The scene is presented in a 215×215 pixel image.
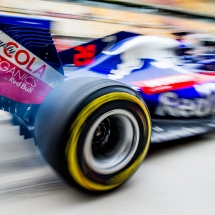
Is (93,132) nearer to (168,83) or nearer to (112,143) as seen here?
(112,143)

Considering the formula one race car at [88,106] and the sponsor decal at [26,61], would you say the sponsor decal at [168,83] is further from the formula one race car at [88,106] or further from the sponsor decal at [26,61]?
the sponsor decal at [26,61]

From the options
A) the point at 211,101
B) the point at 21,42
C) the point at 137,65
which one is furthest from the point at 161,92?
the point at 21,42

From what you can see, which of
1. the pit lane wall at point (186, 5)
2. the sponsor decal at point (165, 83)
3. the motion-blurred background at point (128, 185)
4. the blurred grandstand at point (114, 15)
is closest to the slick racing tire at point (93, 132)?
the motion-blurred background at point (128, 185)

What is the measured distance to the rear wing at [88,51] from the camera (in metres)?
2.19

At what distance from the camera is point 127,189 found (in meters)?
1.49

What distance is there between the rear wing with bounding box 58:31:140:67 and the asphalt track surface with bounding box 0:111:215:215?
712 mm

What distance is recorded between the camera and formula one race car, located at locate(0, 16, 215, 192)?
1.25 m

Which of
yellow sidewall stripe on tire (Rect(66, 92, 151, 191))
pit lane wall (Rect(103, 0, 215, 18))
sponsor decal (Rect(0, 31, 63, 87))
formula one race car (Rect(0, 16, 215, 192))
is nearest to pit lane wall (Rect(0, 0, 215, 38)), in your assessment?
pit lane wall (Rect(103, 0, 215, 18))

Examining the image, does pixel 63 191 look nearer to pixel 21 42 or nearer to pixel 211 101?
pixel 21 42

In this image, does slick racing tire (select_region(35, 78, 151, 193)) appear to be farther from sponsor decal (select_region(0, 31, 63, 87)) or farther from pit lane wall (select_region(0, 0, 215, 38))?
pit lane wall (select_region(0, 0, 215, 38))

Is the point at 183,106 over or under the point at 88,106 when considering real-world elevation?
under

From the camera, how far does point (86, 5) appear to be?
9641mm

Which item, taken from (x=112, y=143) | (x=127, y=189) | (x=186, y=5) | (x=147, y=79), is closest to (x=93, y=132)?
(x=112, y=143)

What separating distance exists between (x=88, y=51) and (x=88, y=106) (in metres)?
1.10
